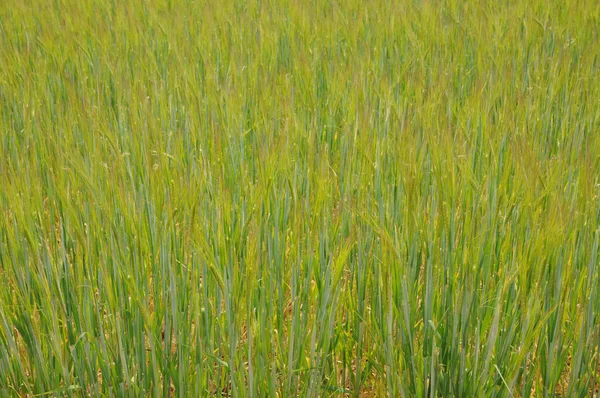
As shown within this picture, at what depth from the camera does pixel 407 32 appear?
2881 millimetres

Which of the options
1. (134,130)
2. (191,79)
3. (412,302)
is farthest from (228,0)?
(412,302)

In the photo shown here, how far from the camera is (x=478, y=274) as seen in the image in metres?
1.30

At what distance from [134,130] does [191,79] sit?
1.33 ft

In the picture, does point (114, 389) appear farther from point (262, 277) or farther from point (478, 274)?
point (478, 274)

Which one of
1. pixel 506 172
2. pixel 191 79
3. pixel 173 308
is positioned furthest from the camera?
pixel 191 79

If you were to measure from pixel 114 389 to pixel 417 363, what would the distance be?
0.51 m

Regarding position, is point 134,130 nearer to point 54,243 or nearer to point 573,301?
point 54,243

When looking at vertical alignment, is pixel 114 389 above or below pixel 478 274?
below

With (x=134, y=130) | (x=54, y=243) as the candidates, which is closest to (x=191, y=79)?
(x=134, y=130)

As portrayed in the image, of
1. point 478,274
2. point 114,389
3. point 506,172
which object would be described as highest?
point 506,172

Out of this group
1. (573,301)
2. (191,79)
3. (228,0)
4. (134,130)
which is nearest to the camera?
(573,301)

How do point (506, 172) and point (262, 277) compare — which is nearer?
point (262, 277)

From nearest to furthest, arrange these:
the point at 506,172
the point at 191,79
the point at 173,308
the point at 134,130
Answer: the point at 173,308, the point at 506,172, the point at 134,130, the point at 191,79

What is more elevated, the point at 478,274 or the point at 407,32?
the point at 407,32
